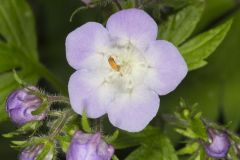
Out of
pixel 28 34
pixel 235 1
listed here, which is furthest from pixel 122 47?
pixel 235 1

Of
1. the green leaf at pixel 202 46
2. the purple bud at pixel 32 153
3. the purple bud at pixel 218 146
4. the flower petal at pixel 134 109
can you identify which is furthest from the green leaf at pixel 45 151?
the green leaf at pixel 202 46

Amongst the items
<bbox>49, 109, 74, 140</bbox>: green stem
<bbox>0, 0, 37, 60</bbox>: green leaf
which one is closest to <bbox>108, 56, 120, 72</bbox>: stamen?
<bbox>49, 109, 74, 140</bbox>: green stem

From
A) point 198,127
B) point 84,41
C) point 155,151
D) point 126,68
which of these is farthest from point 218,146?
point 84,41

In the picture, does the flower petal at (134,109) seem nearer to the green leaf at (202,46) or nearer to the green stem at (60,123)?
the green stem at (60,123)

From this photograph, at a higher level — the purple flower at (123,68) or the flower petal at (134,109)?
the purple flower at (123,68)

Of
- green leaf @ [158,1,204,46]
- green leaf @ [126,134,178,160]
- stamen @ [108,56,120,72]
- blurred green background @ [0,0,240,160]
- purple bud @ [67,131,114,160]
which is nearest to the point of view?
purple bud @ [67,131,114,160]

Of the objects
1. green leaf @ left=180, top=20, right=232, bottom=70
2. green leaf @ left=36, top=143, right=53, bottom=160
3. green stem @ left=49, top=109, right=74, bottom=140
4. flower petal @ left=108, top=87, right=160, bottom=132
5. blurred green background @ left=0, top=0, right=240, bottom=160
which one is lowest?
blurred green background @ left=0, top=0, right=240, bottom=160

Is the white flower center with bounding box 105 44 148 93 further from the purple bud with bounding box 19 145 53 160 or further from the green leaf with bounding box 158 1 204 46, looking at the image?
the purple bud with bounding box 19 145 53 160
